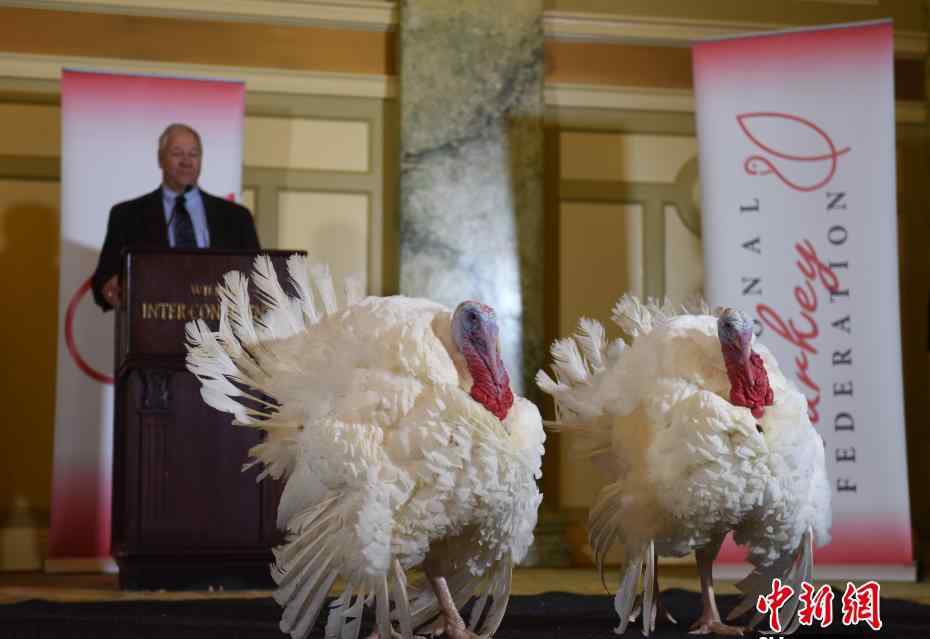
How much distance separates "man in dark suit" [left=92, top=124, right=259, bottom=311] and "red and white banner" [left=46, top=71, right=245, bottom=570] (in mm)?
423

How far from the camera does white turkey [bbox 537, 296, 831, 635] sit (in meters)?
2.86

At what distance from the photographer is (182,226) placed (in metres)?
4.90

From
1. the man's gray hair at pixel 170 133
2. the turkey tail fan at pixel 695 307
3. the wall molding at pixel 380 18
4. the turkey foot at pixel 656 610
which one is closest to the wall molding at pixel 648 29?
the wall molding at pixel 380 18

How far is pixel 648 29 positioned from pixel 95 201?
2807 mm

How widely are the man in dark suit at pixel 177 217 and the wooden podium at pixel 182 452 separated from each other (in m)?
0.57

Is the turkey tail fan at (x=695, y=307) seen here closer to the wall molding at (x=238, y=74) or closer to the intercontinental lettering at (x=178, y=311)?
the intercontinental lettering at (x=178, y=311)

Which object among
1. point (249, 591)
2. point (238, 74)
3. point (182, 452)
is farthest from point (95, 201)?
point (249, 591)

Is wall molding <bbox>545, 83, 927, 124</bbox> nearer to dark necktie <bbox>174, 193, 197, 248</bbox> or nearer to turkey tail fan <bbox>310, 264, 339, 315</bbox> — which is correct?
dark necktie <bbox>174, 193, 197, 248</bbox>

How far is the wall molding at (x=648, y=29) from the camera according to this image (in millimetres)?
6109

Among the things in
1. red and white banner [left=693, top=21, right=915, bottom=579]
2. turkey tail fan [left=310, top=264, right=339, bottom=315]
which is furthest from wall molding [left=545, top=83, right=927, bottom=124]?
turkey tail fan [left=310, top=264, right=339, bottom=315]

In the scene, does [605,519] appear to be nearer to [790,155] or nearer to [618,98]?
[790,155]

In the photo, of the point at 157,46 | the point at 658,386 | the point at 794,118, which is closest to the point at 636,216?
the point at 794,118

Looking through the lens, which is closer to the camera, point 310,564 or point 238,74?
point 310,564

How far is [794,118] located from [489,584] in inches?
121
